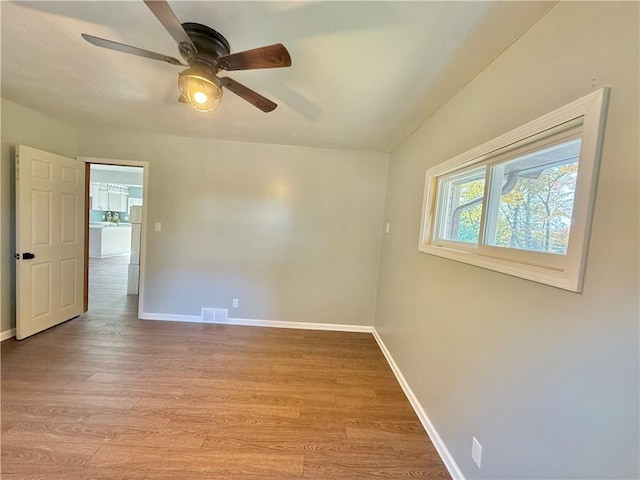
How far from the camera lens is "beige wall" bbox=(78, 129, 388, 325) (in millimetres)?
3424

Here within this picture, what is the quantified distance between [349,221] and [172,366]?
8.15 feet

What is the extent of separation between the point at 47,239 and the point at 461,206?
13.5 feet

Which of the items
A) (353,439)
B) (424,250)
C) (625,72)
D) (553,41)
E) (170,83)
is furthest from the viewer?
(424,250)

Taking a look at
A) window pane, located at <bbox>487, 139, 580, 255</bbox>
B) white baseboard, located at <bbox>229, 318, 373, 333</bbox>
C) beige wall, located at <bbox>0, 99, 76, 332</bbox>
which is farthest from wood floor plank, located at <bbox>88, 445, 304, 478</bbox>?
beige wall, located at <bbox>0, 99, 76, 332</bbox>

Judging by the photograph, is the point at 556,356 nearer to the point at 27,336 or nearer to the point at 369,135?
the point at 369,135

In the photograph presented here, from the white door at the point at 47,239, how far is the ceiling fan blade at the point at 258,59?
2682mm

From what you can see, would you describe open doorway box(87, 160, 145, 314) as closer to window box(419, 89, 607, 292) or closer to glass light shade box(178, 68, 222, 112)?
glass light shade box(178, 68, 222, 112)

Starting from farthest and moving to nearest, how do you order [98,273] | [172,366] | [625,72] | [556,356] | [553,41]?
[98,273], [172,366], [553,41], [556,356], [625,72]

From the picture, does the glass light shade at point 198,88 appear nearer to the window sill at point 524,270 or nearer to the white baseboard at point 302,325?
the window sill at point 524,270

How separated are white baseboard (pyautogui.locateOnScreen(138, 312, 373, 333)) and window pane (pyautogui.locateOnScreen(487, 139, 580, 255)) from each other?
8.10 ft

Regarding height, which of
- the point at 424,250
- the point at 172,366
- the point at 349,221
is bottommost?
the point at 172,366

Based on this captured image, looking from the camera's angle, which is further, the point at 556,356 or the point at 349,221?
the point at 349,221

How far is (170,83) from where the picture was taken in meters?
2.02

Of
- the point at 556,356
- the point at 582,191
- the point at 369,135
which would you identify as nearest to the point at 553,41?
the point at 582,191
